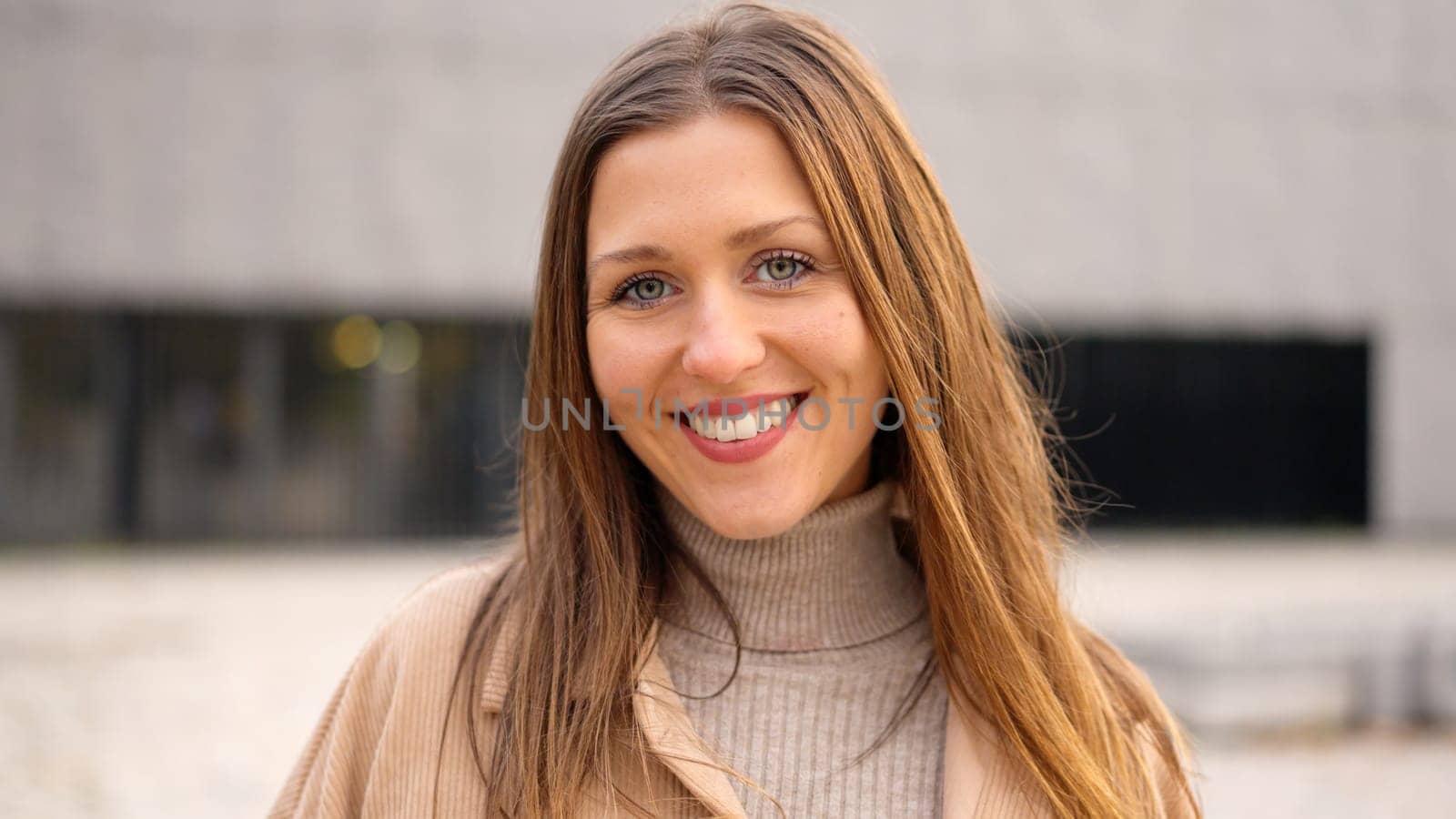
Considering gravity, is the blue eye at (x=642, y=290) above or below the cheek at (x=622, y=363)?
above

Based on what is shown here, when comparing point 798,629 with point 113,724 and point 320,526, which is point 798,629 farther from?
point 320,526

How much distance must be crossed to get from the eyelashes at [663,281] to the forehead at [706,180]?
0.06 meters

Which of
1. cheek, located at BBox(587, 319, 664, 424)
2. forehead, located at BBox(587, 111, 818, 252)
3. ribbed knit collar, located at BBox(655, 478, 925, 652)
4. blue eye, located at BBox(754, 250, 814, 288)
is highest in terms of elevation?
forehead, located at BBox(587, 111, 818, 252)

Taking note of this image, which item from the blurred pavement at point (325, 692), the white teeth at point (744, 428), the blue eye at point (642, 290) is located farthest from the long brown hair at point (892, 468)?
the blurred pavement at point (325, 692)

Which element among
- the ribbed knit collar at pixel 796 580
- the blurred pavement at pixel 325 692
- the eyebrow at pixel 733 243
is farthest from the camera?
the blurred pavement at pixel 325 692

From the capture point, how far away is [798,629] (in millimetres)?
1960

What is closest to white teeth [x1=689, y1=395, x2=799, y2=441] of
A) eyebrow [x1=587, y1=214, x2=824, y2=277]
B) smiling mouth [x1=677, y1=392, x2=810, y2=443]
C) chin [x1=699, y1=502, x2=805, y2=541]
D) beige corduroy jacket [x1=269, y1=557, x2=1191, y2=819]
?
smiling mouth [x1=677, y1=392, x2=810, y2=443]

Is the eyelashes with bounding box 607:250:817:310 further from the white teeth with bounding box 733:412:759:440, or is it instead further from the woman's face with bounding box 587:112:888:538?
the white teeth with bounding box 733:412:759:440

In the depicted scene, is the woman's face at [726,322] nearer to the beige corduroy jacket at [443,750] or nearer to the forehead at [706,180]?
the forehead at [706,180]

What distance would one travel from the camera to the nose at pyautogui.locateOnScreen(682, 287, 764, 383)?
1.68 meters

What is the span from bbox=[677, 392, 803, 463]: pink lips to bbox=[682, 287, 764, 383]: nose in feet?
0.12

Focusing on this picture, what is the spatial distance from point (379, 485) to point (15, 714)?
7905 millimetres

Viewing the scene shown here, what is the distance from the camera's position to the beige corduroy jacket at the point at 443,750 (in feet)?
5.69

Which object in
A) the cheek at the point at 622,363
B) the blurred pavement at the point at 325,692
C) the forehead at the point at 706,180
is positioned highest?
the forehead at the point at 706,180
